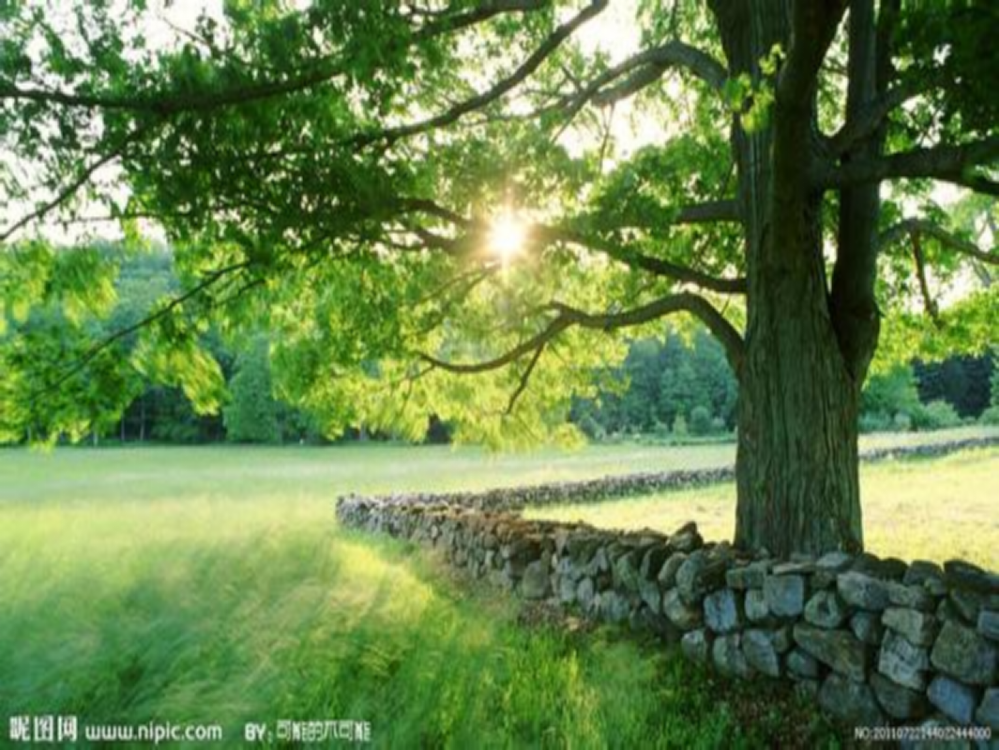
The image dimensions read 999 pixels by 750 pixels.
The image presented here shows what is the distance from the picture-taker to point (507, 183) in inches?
264

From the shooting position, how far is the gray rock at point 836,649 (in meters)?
4.93

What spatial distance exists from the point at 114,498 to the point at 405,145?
19363mm

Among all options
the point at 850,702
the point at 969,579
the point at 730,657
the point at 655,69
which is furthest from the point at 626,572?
the point at 655,69

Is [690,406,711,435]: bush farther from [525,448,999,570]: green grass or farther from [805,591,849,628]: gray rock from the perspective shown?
[805,591,849,628]: gray rock

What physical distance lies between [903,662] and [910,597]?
1.30 feet

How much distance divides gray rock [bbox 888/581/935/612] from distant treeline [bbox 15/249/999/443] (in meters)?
49.7

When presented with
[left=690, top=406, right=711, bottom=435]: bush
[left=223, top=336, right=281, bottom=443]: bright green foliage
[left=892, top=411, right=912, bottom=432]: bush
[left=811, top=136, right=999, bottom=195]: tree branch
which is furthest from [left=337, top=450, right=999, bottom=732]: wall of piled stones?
[left=892, top=411, right=912, bottom=432]: bush

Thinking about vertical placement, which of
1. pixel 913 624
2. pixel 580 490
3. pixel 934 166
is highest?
pixel 934 166

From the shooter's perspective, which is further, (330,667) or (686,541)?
(686,541)

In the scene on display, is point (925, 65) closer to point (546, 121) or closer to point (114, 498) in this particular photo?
point (546, 121)

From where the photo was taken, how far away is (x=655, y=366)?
90.6m

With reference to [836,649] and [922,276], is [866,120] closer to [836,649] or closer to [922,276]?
[922,276]

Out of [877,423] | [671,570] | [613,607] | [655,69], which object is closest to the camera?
[671,570]

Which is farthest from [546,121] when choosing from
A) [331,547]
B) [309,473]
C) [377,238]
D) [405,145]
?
[309,473]
